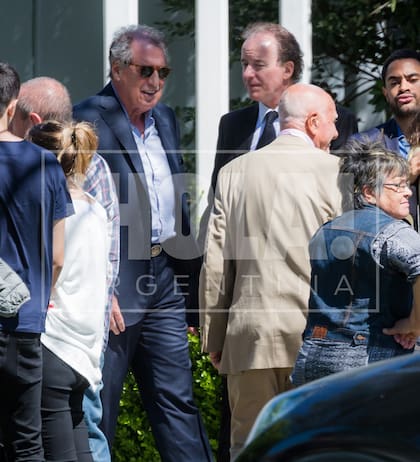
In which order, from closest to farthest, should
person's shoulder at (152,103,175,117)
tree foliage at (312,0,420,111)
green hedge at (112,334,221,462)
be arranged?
person's shoulder at (152,103,175,117)
green hedge at (112,334,221,462)
tree foliage at (312,0,420,111)

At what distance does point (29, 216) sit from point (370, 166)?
131cm

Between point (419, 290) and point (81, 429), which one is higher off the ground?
point (419, 290)

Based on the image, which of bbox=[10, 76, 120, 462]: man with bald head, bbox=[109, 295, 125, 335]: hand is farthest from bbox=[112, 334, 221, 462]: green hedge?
bbox=[10, 76, 120, 462]: man with bald head

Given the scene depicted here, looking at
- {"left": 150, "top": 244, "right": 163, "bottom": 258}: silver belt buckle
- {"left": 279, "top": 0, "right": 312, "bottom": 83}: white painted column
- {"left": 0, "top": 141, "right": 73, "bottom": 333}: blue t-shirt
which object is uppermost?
{"left": 279, "top": 0, "right": 312, "bottom": 83}: white painted column

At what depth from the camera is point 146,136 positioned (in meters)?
6.32

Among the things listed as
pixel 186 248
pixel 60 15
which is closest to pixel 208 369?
pixel 186 248

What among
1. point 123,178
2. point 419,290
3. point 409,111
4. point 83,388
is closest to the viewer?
point 419,290

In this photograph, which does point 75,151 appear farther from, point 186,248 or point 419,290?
point 419,290

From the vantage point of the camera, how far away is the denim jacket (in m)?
4.85

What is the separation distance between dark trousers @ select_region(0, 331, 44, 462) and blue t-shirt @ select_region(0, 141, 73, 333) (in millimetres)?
87

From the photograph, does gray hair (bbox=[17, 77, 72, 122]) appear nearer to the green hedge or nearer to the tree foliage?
the green hedge

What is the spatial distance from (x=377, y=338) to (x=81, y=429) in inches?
52.2

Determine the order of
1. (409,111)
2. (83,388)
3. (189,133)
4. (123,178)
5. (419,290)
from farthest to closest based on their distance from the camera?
(189,133)
(409,111)
(123,178)
(83,388)
(419,290)

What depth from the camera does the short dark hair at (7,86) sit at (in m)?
5.05
